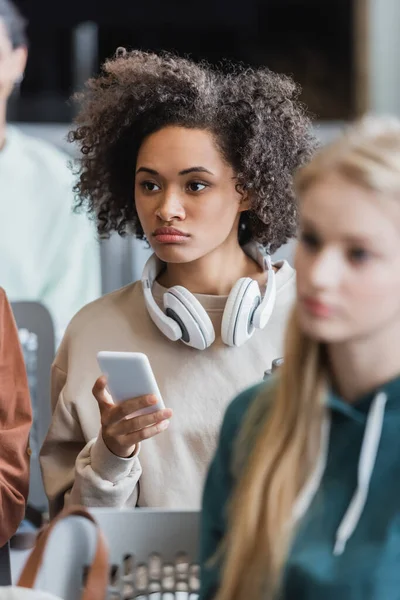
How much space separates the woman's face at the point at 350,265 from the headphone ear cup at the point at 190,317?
1.90ft

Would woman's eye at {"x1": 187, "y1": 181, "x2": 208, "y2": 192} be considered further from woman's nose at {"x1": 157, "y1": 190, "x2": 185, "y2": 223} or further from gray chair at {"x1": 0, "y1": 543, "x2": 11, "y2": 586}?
gray chair at {"x1": 0, "y1": 543, "x2": 11, "y2": 586}

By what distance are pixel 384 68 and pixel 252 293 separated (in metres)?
3.09

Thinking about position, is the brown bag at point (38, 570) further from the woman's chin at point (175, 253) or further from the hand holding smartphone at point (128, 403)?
the woman's chin at point (175, 253)

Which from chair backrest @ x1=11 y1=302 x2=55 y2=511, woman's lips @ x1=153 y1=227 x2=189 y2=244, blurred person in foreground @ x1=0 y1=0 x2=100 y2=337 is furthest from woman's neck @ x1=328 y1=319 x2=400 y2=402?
blurred person in foreground @ x1=0 y1=0 x2=100 y2=337

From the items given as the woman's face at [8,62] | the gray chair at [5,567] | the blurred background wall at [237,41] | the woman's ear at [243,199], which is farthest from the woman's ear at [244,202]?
the blurred background wall at [237,41]

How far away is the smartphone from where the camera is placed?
51.7 inches

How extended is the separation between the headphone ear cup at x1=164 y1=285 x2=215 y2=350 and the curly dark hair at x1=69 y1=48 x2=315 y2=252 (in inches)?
7.5

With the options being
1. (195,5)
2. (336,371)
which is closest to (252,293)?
(336,371)

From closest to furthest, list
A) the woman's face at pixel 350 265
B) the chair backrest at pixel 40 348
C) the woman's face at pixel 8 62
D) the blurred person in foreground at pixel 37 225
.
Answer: the woman's face at pixel 350 265 < the chair backrest at pixel 40 348 < the blurred person in foreground at pixel 37 225 < the woman's face at pixel 8 62

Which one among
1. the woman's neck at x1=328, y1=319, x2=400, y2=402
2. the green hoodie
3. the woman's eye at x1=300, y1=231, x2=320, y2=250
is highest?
the woman's eye at x1=300, y1=231, x2=320, y2=250

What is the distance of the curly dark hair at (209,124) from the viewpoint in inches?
64.1

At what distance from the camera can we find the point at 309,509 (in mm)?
1046

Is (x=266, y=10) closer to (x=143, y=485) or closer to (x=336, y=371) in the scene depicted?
(x=143, y=485)

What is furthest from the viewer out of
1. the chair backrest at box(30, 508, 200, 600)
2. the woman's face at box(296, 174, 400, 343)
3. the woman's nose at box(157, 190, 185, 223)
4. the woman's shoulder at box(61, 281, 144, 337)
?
the woman's shoulder at box(61, 281, 144, 337)
